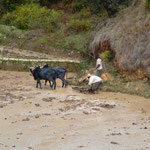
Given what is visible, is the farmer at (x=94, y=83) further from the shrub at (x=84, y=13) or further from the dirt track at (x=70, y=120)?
the shrub at (x=84, y=13)

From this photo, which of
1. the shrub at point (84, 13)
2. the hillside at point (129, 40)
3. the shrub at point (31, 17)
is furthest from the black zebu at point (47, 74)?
the shrub at point (84, 13)

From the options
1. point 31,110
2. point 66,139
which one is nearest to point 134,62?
point 31,110

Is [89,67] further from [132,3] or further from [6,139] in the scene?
[6,139]

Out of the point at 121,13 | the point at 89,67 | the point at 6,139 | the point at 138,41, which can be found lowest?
the point at 6,139

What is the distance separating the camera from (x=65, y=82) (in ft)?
58.7

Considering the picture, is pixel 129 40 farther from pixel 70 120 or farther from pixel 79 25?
pixel 79 25

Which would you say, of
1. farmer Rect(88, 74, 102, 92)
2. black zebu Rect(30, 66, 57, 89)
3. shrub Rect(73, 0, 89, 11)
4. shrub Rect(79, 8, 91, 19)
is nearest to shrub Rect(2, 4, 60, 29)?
shrub Rect(79, 8, 91, 19)

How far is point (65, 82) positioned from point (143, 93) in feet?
13.9

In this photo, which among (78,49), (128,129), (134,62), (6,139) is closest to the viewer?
(6,139)

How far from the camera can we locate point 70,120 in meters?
11.7

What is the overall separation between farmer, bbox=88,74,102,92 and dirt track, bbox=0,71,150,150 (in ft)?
1.44

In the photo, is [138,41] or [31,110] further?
[138,41]

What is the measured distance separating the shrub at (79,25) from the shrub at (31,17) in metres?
1.72

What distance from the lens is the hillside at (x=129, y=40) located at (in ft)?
57.8
